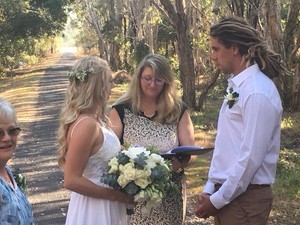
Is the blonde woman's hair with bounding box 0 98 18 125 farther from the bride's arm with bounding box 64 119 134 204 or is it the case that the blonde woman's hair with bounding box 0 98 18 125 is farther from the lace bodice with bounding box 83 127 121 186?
the lace bodice with bounding box 83 127 121 186

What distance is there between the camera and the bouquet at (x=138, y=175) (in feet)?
9.68

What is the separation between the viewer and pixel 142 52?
94.4ft

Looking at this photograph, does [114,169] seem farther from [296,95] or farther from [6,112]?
[296,95]

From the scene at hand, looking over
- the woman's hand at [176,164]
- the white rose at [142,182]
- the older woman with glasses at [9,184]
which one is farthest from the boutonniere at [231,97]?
the older woman with glasses at [9,184]

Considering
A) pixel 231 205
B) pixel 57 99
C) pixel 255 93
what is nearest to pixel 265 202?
pixel 231 205

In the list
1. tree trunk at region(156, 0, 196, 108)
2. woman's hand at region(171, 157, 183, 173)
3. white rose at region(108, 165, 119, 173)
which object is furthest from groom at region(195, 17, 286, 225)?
tree trunk at region(156, 0, 196, 108)

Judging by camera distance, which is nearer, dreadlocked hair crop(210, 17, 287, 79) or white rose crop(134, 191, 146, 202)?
dreadlocked hair crop(210, 17, 287, 79)

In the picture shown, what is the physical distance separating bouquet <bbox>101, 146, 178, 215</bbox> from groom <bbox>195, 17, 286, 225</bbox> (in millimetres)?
312

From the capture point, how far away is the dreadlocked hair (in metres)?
2.79

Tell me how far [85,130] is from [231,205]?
3.24 feet

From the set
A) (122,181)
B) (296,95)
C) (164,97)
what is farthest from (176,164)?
(296,95)

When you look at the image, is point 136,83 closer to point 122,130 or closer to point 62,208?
point 122,130

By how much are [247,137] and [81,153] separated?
39.2 inches

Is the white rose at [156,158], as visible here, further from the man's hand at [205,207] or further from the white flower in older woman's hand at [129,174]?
the man's hand at [205,207]
